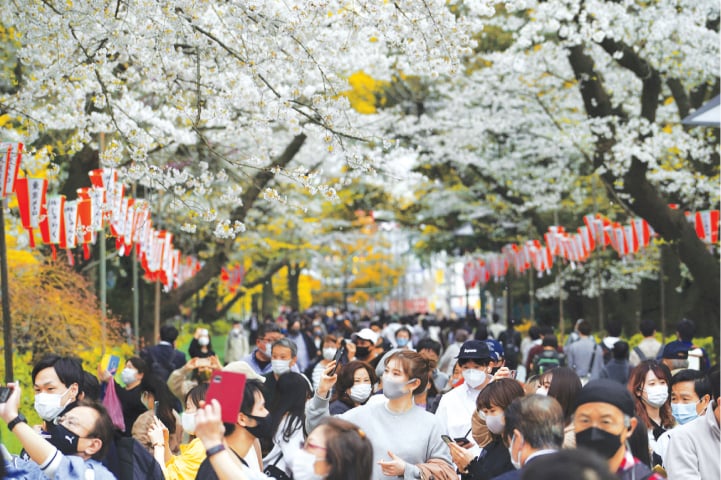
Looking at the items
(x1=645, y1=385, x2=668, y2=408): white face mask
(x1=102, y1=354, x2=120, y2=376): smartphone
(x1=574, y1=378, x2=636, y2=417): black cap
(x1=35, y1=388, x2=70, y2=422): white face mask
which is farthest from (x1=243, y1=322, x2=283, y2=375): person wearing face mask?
(x1=574, y1=378, x2=636, y2=417): black cap

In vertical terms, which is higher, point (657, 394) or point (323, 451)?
point (323, 451)

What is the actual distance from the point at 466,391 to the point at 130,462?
114 inches

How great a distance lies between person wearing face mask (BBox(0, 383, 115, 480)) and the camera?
4.86m

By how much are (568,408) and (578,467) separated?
8.94ft

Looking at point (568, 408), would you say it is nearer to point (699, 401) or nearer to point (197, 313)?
point (699, 401)

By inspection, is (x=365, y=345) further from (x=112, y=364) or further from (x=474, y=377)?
(x=474, y=377)

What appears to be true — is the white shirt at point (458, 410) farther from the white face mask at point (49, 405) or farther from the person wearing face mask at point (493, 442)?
the white face mask at point (49, 405)

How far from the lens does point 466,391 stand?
746cm

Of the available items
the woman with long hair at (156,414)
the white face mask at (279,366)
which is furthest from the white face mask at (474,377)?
the white face mask at (279,366)

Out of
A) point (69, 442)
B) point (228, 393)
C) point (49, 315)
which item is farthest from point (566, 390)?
point (49, 315)

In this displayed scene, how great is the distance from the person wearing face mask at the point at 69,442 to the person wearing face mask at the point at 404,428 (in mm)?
1414

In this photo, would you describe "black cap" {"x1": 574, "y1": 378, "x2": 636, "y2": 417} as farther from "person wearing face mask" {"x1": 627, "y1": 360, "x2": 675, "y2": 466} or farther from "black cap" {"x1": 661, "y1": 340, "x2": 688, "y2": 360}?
"black cap" {"x1": 661, "y1": 340, "x2": 688, "y2": 360}

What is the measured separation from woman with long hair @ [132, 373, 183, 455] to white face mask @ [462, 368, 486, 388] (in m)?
2.35

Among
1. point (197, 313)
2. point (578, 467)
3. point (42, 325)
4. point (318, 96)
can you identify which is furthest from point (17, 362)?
point (197, 313)
